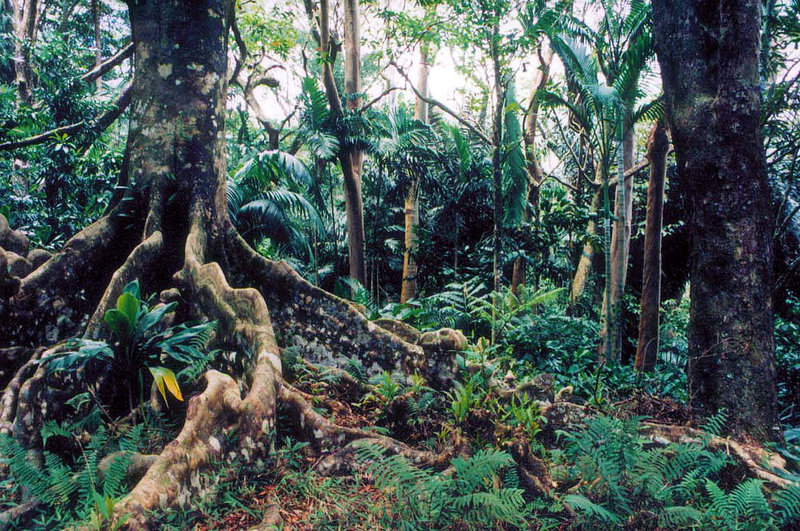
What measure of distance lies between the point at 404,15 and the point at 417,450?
392 inches

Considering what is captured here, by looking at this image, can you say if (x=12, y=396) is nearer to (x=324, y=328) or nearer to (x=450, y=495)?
(x=324, y=328)

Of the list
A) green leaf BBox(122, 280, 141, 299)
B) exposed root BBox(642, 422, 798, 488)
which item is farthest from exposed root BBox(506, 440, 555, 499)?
green leaf BBox(122, 280, 141, 299)

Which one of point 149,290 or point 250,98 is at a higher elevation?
point 250,98

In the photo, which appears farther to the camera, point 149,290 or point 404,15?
point 404,15

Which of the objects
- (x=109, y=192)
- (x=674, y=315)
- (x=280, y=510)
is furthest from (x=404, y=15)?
(x=280, y=510)

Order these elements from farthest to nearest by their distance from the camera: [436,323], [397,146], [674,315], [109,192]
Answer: [674,315] < [397,146] < [109,192] < [436,323]

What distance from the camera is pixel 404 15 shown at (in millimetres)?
10664

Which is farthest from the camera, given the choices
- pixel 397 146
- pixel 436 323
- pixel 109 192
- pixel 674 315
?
pixel 674 315

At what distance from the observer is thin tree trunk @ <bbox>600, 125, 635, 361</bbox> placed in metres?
7.28

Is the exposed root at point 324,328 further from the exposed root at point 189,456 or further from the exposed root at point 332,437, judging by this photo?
the exposed root at point 189,456

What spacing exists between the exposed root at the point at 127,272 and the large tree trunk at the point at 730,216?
4.69 m

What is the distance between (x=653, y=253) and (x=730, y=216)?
3.79 m

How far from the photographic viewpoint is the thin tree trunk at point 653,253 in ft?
24.1

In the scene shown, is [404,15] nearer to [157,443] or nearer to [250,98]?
[250,98]
